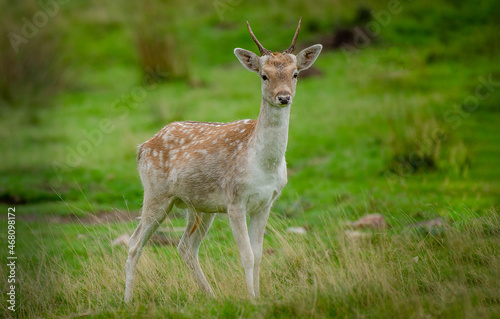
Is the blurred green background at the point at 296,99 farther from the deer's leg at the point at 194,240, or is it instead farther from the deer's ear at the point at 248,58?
the deer's ear at the point at 248,58

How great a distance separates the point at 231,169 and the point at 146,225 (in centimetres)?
115

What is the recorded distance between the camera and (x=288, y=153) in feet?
42.8

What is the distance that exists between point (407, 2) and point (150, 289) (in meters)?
17.4

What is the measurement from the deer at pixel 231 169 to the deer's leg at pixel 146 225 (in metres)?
0.01

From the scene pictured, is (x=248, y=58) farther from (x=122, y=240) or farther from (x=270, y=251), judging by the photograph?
(x=122, y=240)

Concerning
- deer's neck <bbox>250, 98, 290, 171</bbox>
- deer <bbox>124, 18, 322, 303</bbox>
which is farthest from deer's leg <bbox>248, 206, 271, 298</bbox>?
deer's neck <bbox>250, 98, 290, 171</bbox>

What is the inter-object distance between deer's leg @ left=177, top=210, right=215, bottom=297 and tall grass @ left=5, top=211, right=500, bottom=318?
0.41 feet

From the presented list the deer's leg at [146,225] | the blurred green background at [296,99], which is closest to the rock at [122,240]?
the blurred green background at [296,99]

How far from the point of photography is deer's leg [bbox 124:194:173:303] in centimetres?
658

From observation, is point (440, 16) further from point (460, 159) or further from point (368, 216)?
point (368, 216)

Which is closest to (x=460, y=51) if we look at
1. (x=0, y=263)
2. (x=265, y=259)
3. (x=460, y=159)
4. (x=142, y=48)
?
(x=460, y=159)

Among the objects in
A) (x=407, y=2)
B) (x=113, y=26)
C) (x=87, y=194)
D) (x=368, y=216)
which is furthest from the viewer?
(x=113, y=26)

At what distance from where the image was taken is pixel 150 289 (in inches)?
259

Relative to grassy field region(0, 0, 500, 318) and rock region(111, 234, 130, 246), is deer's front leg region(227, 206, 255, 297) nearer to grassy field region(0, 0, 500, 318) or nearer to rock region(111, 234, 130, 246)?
grassy field region(0, 0, 500, 318)
